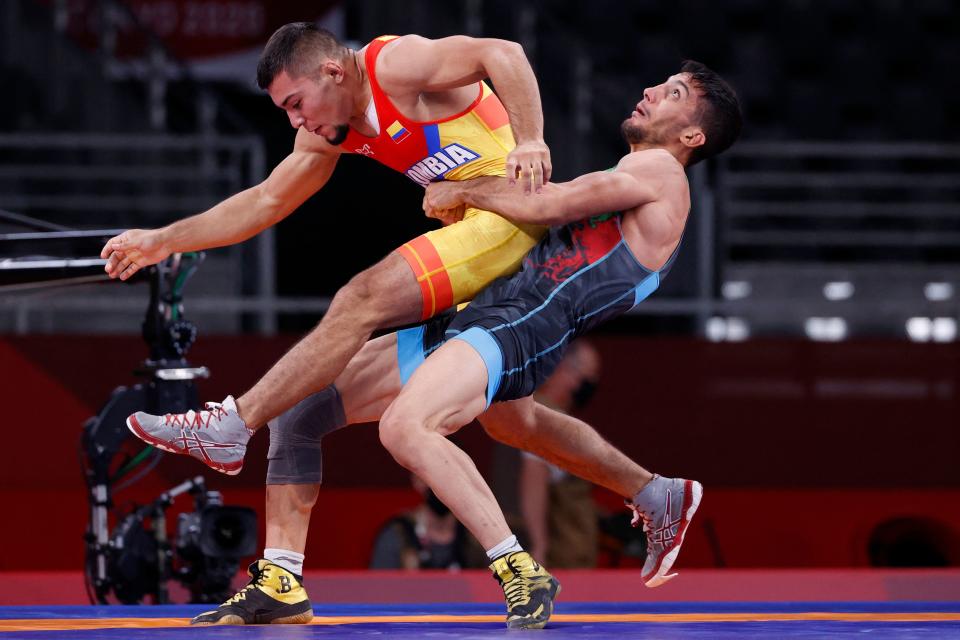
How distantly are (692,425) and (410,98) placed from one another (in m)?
3.48

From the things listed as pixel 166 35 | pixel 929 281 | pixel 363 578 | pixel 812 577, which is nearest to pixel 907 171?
pixel 929 281

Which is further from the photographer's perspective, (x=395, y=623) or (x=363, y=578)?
(x=363, y=578)

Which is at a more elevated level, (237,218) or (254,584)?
(237,218)

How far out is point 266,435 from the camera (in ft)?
21.4

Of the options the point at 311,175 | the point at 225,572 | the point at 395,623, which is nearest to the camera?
the point at 395,623

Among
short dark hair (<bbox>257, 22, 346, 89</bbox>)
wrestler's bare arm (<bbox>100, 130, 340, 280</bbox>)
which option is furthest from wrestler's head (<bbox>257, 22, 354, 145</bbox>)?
wrestler's bare arm (<bbox>100, 130, 340, 280</bbox>)

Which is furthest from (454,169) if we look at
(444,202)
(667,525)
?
(667,525)

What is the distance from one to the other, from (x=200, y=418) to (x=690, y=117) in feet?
4.75

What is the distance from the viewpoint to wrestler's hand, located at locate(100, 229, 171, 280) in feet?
12.9

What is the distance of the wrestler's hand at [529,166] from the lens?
11.0 ft

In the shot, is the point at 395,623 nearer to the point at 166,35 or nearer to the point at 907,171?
the point at 166,35

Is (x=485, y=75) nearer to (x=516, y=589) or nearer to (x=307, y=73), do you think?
(x=307, y=73)

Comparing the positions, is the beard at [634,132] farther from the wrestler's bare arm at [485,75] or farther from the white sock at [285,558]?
the white sock at [285,558]

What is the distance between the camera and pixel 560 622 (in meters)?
3.62
